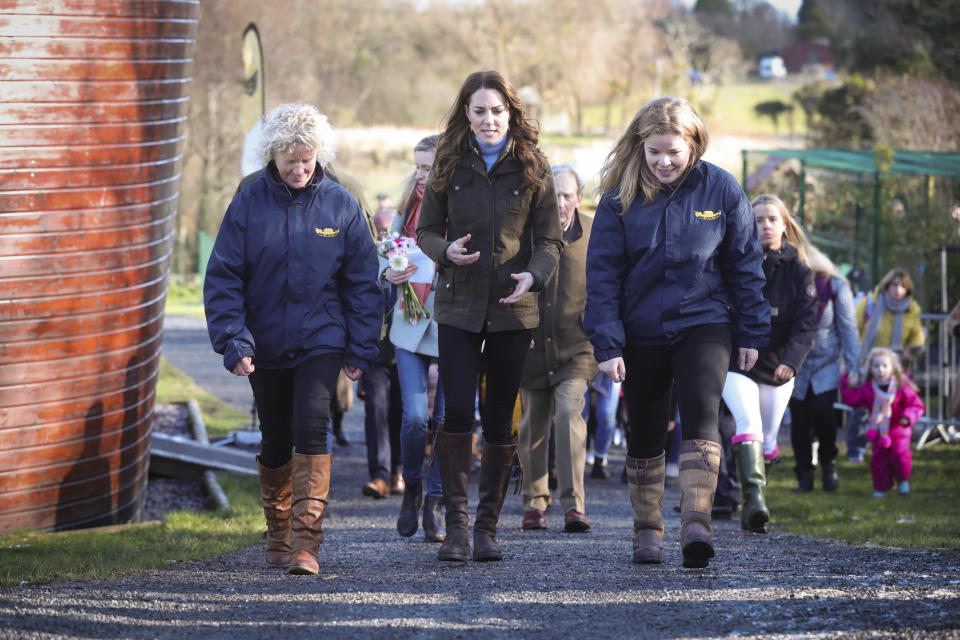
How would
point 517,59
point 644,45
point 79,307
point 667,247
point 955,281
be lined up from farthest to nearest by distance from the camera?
point 644,45, point 517,59, point 955,281, point 79,307, point 667,247

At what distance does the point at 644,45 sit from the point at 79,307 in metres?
60.5

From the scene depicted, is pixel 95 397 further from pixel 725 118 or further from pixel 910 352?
pixel 725 118

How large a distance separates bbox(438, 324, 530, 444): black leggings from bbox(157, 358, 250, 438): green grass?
21.3 ft

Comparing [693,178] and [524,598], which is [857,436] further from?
[524,598]

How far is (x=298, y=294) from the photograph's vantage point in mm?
5488

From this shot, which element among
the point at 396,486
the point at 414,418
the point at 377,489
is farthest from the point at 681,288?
the point at 396,486

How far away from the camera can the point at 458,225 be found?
18.6 ft

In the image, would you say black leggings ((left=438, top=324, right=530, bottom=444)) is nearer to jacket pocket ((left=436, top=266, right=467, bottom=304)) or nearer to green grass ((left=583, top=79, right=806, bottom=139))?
jacket pocket ((left=436, top=266, right=467, bottom=304))

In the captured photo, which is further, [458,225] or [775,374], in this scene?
[775,374]

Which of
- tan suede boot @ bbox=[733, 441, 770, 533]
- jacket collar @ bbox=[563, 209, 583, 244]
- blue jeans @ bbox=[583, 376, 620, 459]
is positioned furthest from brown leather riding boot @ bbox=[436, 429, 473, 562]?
blue jeans @ bbox=[583, 376, 620, 459]

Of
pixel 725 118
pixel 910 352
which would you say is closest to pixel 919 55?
pixel 910 352

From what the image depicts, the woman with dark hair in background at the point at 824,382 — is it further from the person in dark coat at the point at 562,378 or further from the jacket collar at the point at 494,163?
the jacket collar at the point at 494,163

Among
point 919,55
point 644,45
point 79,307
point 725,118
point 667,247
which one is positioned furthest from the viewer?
point 725,118

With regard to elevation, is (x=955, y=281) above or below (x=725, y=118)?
below
